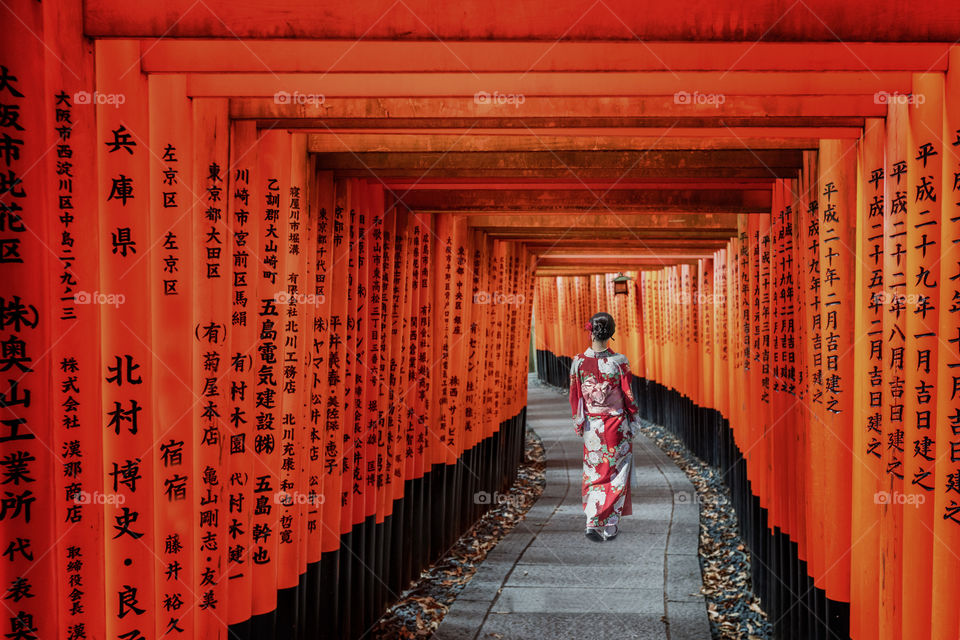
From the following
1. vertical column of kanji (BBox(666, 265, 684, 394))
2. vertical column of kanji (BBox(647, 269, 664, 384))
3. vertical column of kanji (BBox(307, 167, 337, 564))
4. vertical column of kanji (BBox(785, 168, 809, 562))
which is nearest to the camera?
vertical column of kanji (BBox(307, 167, 337, 564))

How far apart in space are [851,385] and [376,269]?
3.51m

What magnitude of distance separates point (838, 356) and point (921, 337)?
1.42 m

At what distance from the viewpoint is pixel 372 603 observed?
7.03 m

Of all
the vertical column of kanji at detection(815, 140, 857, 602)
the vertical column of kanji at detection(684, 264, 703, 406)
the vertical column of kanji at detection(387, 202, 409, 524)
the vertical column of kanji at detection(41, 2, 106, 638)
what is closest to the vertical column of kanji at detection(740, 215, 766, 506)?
the vertical column of kanji at detection(815, 140, 857, 602)

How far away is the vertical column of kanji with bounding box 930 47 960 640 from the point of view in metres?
3.35

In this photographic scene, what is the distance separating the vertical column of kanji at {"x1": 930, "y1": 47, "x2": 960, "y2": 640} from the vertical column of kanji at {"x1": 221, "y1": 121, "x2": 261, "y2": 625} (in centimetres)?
316

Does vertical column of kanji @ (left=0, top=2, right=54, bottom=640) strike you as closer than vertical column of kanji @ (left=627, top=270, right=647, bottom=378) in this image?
Yes

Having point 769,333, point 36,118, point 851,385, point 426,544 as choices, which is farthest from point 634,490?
point 36,118

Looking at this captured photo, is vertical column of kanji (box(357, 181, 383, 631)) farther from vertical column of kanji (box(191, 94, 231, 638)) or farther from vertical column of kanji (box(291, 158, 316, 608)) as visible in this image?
vertical column of kanji (box(191, 94, 231, 638))

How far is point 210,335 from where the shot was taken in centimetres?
427

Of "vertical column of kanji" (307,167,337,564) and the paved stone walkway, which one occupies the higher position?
"vertical column of kanji" (307,167,337,564)

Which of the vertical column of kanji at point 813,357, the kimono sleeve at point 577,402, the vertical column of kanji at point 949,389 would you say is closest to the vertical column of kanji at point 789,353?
the vertical column of kanji at point 813,357

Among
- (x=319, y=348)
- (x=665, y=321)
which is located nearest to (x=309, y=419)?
(x=319, y=348)

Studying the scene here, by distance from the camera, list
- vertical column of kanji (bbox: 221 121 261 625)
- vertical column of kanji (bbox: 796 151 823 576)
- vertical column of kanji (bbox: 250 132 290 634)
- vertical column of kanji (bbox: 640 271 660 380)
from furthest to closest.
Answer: vertical column of kanji (bbox: 640 271 660 380) < vertical column of kanji (bbox: 796 151 823 576) < vertical column of kanji (bbox: 250 132 290 634) < vertical column of kanji (bbox: 221 121 261 625)
